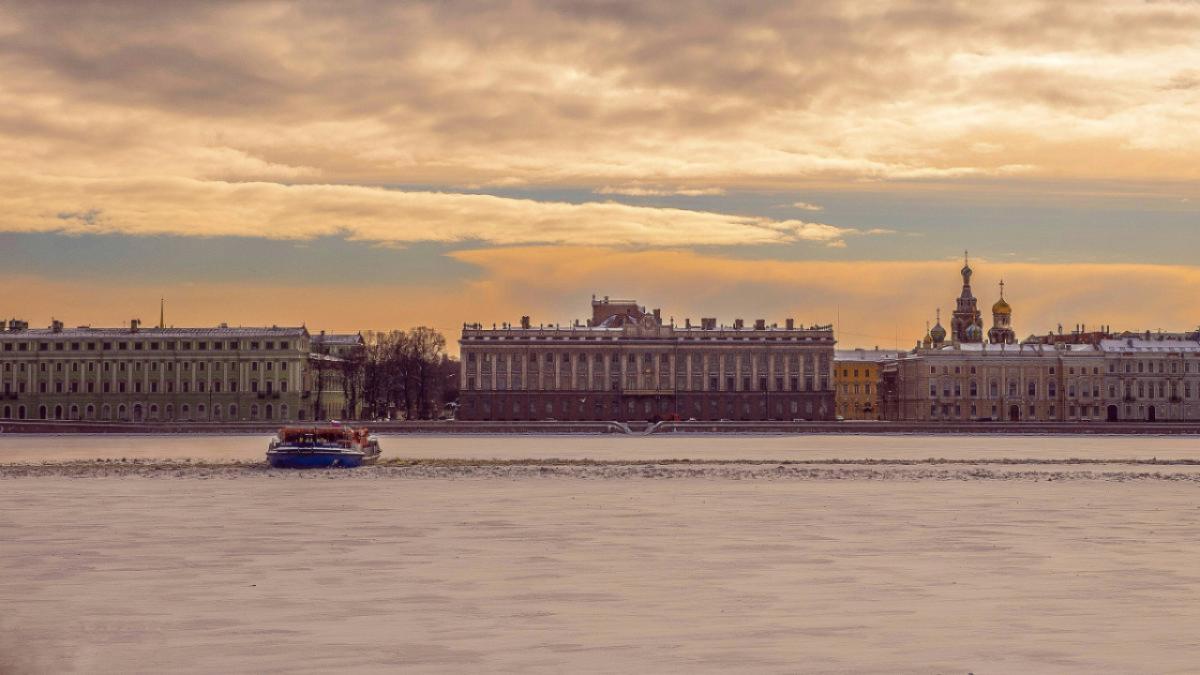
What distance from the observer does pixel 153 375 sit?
15088cm

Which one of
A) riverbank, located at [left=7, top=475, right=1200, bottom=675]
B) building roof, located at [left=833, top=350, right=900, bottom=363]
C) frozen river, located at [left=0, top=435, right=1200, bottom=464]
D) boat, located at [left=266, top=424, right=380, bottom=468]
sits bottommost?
riverbank, located at [left=7, top=475, right=1200, bottom=675]

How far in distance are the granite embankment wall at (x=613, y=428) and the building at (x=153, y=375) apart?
22795mm

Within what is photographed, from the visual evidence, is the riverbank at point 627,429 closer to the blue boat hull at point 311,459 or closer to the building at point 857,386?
the building at point 857,386

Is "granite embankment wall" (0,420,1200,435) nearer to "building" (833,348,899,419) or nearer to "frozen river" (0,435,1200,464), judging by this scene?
"frozen river" (0,435,1200,464)

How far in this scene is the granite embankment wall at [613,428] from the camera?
11750 centimetres

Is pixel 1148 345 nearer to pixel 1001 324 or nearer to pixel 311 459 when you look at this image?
pixel 1001 324

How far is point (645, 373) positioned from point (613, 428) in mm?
29212

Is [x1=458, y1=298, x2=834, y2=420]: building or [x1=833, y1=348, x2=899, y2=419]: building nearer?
[x1=458, y1=298, x2=834, y2=420]: building

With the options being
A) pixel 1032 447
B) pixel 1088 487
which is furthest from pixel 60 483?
pixel 1032 447

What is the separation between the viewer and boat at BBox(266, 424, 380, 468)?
2265 inches

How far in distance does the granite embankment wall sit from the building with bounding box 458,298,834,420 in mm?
25203

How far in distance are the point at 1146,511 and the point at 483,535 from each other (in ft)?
45.0

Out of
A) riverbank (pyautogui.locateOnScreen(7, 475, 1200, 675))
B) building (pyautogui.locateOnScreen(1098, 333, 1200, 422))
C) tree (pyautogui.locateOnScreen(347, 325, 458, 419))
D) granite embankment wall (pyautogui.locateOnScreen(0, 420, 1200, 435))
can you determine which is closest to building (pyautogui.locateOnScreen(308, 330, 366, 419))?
tree (pyautogui.locateOnScreen(347, 325, 458, 419))

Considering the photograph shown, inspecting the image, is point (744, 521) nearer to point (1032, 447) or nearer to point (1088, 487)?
point (1088, 487)
